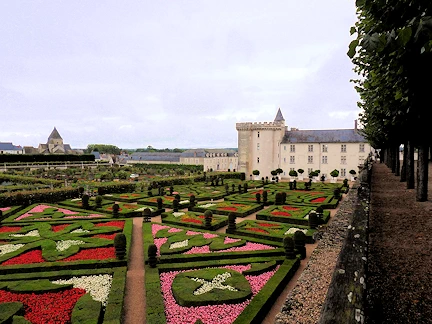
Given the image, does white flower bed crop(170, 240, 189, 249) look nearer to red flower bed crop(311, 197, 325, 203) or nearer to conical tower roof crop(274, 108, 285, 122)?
red flower bed crop(311, 197, 325, 203)

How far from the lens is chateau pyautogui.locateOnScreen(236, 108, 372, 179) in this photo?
54438 millimetres

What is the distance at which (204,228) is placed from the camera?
58.3 ft

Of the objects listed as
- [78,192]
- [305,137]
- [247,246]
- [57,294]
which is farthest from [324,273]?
[305,137]

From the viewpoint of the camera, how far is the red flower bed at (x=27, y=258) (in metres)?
12.0

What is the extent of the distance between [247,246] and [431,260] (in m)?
7.92

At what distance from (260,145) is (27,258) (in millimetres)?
50947

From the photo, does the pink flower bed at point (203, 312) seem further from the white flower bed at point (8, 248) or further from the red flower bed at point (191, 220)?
the red flower bed at point (191, 220)

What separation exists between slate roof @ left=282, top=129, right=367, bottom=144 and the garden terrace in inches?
1897

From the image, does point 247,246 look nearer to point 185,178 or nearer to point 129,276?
point 129,276

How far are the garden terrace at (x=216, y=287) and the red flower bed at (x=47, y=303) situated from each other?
7.22 ft

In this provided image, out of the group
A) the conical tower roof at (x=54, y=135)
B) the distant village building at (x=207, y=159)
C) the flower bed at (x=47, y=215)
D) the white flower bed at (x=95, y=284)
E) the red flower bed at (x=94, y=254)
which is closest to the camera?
the white flower bed at (x=95, y=284)

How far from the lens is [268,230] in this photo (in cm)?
1669

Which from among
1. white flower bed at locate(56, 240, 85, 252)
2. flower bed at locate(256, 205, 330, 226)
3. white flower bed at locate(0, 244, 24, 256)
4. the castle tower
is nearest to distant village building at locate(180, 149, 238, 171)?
the castle tower

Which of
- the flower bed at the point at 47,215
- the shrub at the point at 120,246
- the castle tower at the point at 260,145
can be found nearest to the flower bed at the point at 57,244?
the shrub at the point at 120,246
